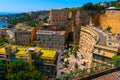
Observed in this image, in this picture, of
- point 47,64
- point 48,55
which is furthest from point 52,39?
point 47,64

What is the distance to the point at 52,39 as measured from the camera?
3753 cm

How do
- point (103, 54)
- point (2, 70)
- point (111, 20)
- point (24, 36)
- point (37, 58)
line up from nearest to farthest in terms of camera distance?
point (103, 54)
point (2, 70)
point (37, 58)
point (111, 20)
point (24, 36)

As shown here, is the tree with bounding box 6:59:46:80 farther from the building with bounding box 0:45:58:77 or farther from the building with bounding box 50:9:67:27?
the building with bounding box 50:9:67:27

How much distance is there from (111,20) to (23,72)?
20083 millimetres

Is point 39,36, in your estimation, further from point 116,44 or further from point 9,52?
point 116,44

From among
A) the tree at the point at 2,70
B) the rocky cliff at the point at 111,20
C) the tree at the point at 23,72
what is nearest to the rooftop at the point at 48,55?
the tree at the point at 23,72

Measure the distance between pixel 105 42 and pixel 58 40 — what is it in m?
15.2

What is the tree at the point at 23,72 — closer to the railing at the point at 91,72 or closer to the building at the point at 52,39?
the railing at the point at 91,72

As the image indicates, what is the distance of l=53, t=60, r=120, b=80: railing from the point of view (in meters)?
8.45

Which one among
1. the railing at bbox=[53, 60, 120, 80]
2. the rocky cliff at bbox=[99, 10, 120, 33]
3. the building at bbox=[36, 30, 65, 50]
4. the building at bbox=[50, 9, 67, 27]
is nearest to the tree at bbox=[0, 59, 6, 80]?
the building at bbox=[36, 30, 65, 50]

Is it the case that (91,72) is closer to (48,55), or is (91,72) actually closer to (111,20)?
(48,55)

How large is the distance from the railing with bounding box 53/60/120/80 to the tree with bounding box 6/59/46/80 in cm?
956

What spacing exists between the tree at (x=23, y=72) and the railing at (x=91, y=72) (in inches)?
376

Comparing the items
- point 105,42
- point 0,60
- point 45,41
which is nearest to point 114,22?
point 105,42
